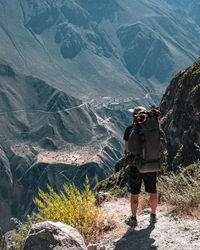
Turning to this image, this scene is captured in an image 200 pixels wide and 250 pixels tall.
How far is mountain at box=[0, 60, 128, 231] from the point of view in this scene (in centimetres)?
13312

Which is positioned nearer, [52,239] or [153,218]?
[52,239]

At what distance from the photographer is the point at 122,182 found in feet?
68.7

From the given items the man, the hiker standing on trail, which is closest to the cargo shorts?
the man

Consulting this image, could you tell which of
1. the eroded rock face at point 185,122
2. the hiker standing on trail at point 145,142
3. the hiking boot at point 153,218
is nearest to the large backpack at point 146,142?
the hiker standing on trail at point 145,142

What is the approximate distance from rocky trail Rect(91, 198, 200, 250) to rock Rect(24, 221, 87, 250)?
0.81 m

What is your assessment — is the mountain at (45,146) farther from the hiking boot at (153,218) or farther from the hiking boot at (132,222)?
the hiking boot at (153,218)

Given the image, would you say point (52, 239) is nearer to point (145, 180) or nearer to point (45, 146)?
point (145, 180)

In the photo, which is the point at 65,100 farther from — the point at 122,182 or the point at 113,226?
the point at 113,226

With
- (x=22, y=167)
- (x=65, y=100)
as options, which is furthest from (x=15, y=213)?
(x=65, y=100)

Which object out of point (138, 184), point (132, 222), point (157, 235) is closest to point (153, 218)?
point (132, 222)

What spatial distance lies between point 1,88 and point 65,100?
3972 cm

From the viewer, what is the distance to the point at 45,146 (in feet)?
505

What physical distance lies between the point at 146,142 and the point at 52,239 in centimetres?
269

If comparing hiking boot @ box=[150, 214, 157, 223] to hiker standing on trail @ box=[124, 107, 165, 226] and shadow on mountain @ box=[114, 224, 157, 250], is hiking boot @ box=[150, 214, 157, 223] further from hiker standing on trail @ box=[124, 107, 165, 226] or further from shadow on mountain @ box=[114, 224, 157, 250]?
hiker standing on trail @ box=[124, 107, 165, 226]
